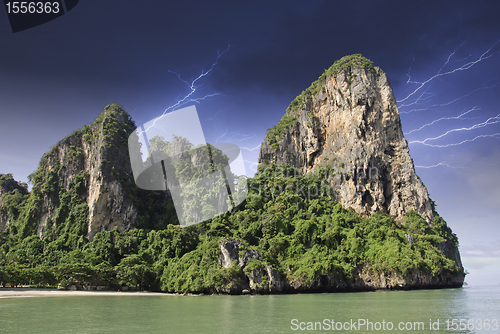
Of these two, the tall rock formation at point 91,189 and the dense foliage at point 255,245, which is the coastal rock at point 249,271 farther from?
the tall rock formation at point 91,189

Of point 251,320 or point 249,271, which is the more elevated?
point 249,271

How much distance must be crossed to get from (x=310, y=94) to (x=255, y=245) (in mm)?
31183

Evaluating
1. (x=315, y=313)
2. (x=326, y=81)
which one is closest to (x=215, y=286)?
(x=315, y=313)

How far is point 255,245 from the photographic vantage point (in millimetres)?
42000

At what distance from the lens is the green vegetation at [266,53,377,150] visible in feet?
187

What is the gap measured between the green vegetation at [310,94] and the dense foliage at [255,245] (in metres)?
7.54

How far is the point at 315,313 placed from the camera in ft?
60.2

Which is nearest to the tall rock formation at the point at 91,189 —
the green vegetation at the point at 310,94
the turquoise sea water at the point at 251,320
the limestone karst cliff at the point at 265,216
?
the limestone karst cliff at the point at 265,216

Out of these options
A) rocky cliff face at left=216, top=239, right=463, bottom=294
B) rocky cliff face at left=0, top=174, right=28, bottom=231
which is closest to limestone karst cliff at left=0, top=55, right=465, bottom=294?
rocky cliff face at left=216, top=239, right=463, bottom=294

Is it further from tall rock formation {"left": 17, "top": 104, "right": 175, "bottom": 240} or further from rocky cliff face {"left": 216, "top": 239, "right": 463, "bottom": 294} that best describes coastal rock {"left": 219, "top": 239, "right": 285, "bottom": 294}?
tall rock formation {"left": 17, "top": 104, "right": 175, "bottom": 240}

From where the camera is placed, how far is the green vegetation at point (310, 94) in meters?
56.9

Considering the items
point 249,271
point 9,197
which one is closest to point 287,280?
point 249,271

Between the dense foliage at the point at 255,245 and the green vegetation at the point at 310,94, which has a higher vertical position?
the green vegetation at the point at 310,94

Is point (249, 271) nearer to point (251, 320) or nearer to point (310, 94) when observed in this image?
point (251, 320)
